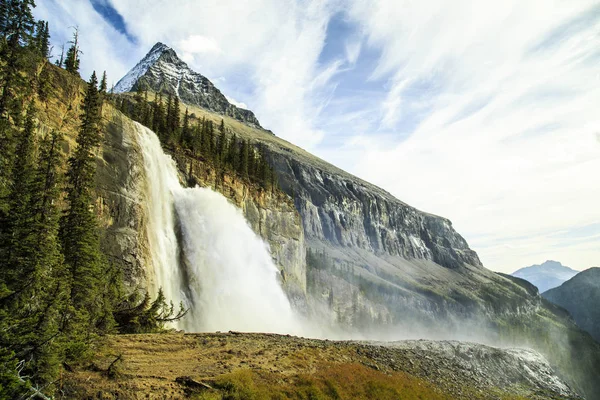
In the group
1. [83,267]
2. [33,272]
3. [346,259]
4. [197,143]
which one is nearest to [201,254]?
[197,143]

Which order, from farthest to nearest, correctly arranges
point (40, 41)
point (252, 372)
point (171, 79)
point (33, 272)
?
point (171, 79) → point (40, 41) → point (252, 372) → point (33, 272)

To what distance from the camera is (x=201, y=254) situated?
4141 centimetres

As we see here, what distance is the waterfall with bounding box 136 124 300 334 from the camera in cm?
3609

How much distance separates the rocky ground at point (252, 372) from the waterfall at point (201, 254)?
1346 cm

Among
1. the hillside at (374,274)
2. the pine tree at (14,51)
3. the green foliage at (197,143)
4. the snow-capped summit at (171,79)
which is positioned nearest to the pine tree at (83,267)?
the pine tree at (14,51)

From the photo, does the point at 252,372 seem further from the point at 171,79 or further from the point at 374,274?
the point at 171,79

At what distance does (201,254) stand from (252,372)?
1007 inches

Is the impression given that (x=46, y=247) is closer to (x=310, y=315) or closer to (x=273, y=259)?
(x=273, y=259)

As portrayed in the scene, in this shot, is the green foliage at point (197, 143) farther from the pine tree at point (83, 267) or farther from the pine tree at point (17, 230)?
the pine tree at point (17, 230)

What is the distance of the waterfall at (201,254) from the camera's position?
36094 mm

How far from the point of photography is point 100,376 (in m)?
13.6

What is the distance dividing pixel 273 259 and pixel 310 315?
682 inches

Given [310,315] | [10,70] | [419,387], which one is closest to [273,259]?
[310,315]

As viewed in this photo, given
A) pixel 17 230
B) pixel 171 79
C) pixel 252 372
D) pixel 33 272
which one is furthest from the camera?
pixel 171 79
